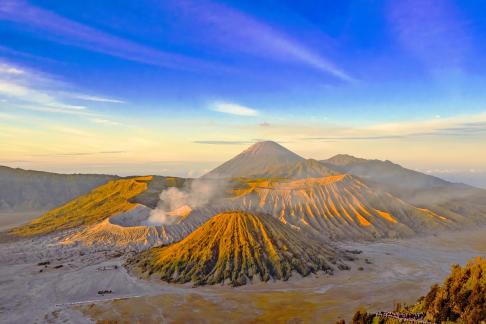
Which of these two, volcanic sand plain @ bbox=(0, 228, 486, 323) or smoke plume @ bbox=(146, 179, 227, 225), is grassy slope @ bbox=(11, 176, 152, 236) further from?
volcanic sand plain @ bbox=(0, 228, 486, 323)

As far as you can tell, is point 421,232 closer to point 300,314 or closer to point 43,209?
point 300,314

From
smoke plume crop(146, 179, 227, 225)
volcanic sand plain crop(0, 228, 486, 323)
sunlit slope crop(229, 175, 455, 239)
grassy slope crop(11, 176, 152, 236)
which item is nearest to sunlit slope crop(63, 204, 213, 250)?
smoke plume crop(146, 179, 227, 225)

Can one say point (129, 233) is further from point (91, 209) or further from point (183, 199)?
point (91, 209)

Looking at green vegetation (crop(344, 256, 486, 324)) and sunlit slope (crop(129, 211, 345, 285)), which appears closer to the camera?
green vegetation (crop(344, 256, 486, 324))

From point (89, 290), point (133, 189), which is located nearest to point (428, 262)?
point (89, 290)

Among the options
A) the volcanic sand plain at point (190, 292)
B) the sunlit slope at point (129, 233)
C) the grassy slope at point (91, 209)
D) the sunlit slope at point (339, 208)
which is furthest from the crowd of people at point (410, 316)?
the grassy slope at point (91, 209)

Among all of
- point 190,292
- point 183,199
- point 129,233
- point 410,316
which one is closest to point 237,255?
point 190,292
